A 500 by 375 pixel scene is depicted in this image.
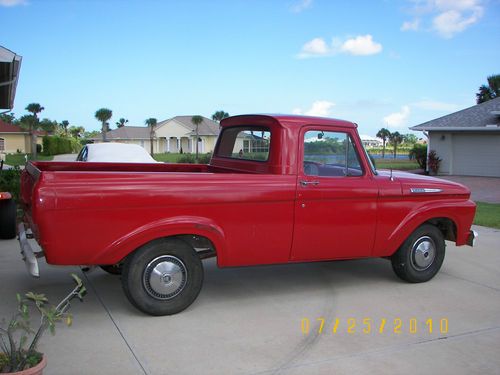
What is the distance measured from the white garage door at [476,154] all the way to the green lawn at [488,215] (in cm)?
1041

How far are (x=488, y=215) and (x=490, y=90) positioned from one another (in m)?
39.0

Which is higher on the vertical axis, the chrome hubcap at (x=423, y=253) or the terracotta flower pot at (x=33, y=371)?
the chrome hubcap at (x=423, y=253)

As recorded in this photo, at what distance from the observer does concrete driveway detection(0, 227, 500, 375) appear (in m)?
3.87

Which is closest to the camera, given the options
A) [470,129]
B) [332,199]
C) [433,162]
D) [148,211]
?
[148,211]

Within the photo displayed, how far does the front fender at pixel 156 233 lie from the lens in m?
4.43

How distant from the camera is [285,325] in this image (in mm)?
4656

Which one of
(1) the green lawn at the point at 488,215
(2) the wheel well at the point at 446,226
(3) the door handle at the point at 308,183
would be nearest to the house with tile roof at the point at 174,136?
(1) the green lawn at the point at 488,215

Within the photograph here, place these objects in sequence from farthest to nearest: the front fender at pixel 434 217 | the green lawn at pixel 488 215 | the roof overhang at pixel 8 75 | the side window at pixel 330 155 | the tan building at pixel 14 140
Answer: the tan building at pixel 14 140
the green lawn at pixel 488 215
the roof overhang at pixel 8 75
the front fender at pixel 434 217
the side window at pixel 330 155

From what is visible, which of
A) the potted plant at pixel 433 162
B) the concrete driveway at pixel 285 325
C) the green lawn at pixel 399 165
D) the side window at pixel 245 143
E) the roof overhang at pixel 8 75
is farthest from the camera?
the green lawn at pixel 399 165

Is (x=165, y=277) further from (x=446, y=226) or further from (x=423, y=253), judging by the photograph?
(x=446, y=226)

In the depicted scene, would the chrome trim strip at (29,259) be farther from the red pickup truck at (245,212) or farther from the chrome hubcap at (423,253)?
the chrome hubcap at (423,253)

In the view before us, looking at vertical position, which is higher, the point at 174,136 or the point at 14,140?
the point at 174,136

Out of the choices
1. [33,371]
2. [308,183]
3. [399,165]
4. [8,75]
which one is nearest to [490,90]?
[399,165]

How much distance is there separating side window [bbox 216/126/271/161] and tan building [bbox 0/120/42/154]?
59501mm
